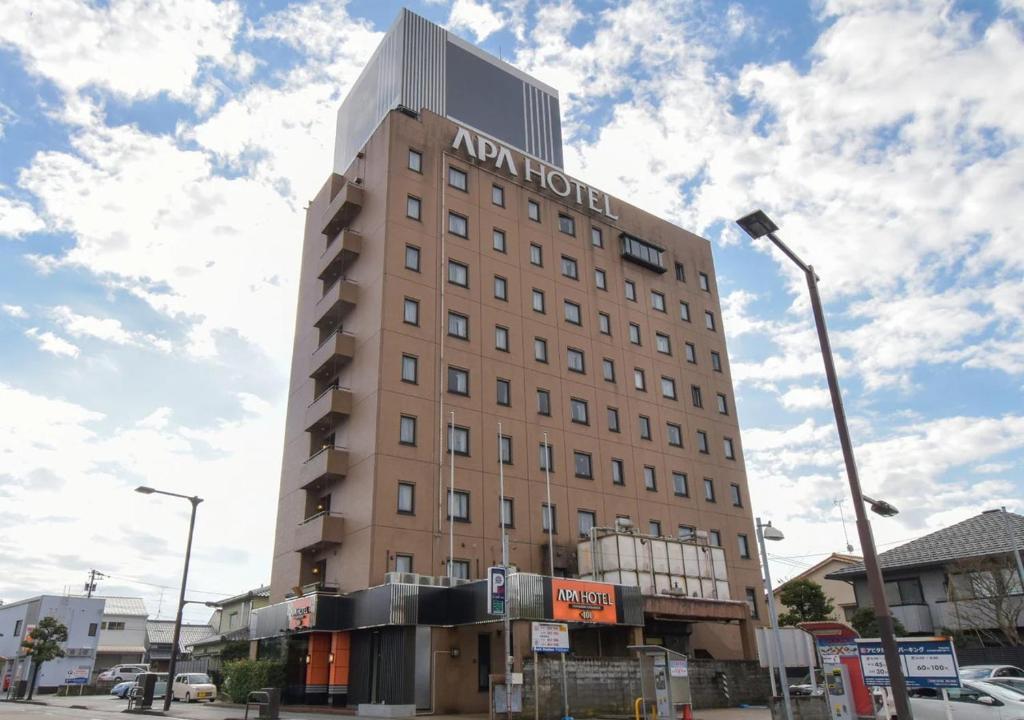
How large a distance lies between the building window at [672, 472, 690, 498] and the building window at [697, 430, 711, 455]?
314cm

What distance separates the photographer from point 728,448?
5575 centimetres

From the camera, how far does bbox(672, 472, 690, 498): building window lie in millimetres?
50250

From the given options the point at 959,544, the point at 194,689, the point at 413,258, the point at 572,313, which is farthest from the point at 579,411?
the point at 194,689

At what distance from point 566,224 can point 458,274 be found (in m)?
11.4

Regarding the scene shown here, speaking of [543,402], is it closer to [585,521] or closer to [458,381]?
[458,381]

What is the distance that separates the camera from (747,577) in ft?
168

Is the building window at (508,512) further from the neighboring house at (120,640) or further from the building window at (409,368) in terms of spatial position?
the neighboring house at (120,640)

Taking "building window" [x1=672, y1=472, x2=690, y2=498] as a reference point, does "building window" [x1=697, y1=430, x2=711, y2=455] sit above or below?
above

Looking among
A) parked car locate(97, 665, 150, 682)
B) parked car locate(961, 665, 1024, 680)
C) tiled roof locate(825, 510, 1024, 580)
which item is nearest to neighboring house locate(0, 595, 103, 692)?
parked car locate(97, 665, 150, 682)

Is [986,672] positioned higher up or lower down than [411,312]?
lower down

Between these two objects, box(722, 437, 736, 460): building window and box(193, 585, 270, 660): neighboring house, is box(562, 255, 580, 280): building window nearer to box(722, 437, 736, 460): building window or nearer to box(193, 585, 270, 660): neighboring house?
box(722, 437, 736, 460): building window

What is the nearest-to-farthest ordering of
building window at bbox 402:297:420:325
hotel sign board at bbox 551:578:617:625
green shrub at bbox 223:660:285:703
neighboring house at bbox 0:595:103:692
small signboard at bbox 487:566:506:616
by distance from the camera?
small signboard at bbox 487:566:506:616
hotel sign board at bbox 551:578:617:625
green shrub at bbox 223:660:285:703
building window at bbox 402:297:420:325
neighboring house at bbox 0:595:103:692

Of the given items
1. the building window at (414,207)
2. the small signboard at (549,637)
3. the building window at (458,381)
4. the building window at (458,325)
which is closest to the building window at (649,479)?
the building window at (458,381)

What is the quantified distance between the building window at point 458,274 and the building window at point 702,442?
20544mm
